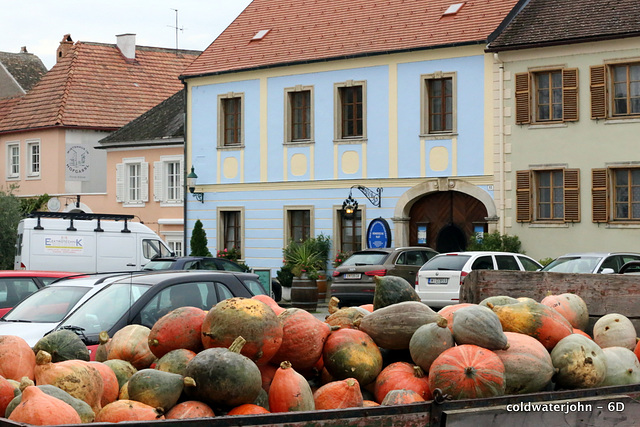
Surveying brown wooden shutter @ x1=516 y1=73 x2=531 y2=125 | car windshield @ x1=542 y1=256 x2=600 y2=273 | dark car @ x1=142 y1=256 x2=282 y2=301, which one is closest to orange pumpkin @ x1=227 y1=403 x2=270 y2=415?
car windshield @ x1=542 y1=256 x2=600 y2=273

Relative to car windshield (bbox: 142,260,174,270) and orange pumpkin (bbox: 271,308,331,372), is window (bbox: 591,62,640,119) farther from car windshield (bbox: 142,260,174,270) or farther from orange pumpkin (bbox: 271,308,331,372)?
orange pumpkin (bbox: 271,308,331,372)

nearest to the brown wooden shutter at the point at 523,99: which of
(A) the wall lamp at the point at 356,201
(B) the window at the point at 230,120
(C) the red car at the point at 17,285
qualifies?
(A) the wall lamp at the point at 356,201

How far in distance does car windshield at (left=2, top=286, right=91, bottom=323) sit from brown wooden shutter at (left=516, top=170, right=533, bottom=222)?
1828 centimetres

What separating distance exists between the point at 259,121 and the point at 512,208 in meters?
9.63

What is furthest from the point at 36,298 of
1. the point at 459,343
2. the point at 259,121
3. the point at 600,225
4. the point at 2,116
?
the point at 2,116

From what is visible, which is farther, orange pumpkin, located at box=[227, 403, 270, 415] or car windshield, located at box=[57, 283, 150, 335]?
car windshield, located at box=[57, 283, 150, 335]

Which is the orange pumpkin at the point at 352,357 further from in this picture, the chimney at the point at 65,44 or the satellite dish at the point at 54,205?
the chimney at the point at 65,44

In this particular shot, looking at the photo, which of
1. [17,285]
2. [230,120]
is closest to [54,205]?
[230,120]

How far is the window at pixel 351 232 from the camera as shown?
32.8 m

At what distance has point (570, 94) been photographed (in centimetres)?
2834

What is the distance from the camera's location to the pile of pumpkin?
4695mm

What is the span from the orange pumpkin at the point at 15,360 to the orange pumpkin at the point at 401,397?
5.36 feet

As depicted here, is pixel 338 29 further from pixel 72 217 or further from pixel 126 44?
pixel 126 44

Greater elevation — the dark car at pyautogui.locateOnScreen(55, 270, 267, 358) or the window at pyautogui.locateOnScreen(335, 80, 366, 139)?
the window at pyautogui.locateOnScreen(335, 80, 366, 139)
